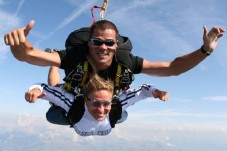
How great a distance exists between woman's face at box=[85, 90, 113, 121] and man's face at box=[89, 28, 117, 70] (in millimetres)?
548

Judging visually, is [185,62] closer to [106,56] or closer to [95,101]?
[106,56]

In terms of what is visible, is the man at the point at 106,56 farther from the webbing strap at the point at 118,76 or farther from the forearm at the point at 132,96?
the forearm at the point at 132,96

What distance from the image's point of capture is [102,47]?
16.5ft

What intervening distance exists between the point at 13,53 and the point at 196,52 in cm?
320

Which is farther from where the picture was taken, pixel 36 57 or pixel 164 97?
pixel 164 97

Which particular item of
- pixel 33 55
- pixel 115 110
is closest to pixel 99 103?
pixel 115 110

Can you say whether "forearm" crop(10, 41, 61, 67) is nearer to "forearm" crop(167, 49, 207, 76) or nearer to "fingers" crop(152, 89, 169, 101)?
"fingers" crop(152, 89, 169, 101)

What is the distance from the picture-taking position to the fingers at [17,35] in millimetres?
3649

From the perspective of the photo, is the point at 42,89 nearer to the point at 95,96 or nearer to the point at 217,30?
the point at 95,96

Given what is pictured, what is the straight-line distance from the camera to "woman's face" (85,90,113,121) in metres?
5.34

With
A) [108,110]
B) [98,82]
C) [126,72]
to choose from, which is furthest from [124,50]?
[108,110]

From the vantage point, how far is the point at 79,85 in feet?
18.1

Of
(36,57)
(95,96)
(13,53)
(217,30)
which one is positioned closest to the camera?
(13,53)

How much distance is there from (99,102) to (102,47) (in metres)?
1.04
